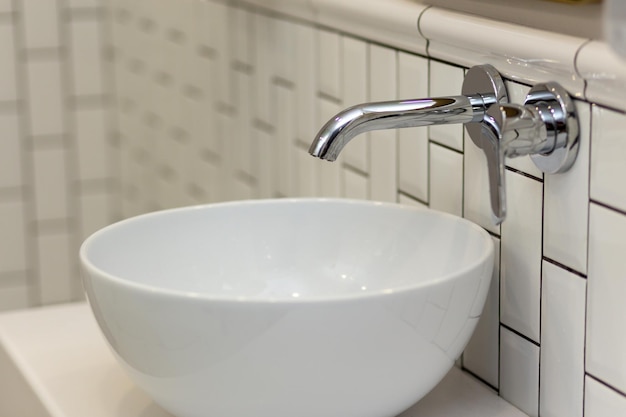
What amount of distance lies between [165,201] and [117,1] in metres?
0.41

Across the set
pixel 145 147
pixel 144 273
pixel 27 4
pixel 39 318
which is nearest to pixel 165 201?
pixel 145 147

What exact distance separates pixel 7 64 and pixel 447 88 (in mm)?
1251

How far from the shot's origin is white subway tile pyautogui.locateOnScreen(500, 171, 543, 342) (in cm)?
84

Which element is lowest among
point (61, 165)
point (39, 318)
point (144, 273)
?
point (61, 165)

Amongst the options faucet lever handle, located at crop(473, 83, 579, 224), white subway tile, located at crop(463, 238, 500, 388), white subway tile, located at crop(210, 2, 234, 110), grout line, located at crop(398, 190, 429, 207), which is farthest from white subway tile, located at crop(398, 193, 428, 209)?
white subway tile, located at crop(210, 2, 234, 110)

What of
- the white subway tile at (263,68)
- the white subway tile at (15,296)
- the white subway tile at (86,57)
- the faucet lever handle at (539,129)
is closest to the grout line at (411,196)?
the faucet lever handle at (539,129)

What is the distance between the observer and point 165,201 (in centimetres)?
184

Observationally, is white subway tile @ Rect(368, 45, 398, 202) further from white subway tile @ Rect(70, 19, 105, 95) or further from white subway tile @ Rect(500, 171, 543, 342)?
white subway tile @ Rect(70, 19, 105, 95)

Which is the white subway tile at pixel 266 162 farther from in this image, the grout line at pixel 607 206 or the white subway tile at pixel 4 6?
the white subway tile at pixel 4 6

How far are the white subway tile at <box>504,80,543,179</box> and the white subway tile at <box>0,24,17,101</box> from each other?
135 centimetres

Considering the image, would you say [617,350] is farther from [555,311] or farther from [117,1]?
[117,1]

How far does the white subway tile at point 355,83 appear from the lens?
1.11 meters

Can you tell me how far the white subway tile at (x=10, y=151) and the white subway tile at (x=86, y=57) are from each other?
135 mm

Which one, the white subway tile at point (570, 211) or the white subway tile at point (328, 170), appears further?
the white subway tile at point (328, 170)
